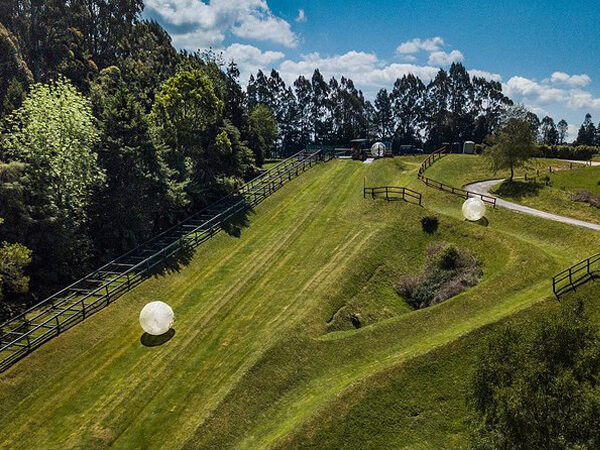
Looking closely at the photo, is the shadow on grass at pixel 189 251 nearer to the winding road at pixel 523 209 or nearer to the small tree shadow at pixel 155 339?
the small tree shadow at pixel 155 339

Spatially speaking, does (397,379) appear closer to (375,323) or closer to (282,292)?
(375,323)

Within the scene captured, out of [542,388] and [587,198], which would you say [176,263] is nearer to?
[542,388]

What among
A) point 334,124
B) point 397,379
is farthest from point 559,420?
point 334,124

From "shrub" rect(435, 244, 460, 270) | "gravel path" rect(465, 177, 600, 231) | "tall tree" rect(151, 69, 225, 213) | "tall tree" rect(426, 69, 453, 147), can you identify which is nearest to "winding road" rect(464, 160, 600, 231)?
"gravel path" rect(465, 177, 600, 231)

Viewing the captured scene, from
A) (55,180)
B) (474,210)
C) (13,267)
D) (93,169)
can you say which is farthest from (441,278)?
(55,180)

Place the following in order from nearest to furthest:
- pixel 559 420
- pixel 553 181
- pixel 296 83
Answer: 1. pixel 559 420
2. pixel 553 181
3. pixel 296 83

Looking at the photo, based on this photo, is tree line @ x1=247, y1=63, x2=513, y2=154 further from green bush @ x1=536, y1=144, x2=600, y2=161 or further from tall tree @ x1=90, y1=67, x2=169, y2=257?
tall tree @ x1=90, y1=67, x2=169, y2=257
